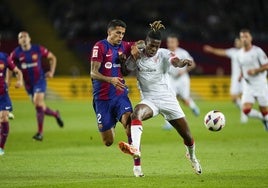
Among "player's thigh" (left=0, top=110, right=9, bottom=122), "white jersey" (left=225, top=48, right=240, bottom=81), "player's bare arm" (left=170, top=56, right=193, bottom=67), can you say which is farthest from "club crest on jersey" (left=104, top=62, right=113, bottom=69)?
"white jersey" (left=225, top=48, right=240, bottom=81)

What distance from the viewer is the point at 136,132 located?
10367 millimetres

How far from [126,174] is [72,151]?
3.82 m

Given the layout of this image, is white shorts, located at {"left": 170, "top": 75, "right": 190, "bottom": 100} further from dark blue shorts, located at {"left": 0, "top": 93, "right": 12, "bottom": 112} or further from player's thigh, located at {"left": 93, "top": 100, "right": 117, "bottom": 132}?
player's thigh, located at {"left": 93, "top": 100, "right": 117, "bottom": 132}

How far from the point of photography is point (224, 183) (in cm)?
989

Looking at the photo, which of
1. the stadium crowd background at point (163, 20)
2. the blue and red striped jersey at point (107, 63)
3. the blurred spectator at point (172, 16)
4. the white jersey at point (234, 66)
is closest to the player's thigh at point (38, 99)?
the blue and red striped jersey at point (107, 63)

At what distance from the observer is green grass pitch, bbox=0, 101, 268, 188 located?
1022cm

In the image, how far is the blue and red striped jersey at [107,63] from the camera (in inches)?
436

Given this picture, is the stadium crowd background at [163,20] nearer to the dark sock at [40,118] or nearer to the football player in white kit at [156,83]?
the dark sock at [40,118]

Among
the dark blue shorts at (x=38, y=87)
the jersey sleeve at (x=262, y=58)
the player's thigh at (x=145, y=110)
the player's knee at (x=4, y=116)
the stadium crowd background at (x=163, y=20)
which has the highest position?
the player's thigh at (x=145, y=110)

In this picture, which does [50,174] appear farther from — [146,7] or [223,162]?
[146,7]

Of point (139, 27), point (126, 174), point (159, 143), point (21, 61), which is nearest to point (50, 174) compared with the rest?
point (126, 174)

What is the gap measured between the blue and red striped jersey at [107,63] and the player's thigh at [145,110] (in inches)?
24.4

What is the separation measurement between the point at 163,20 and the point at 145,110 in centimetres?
2688

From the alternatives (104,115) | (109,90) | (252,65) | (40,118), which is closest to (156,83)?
(109,90)
